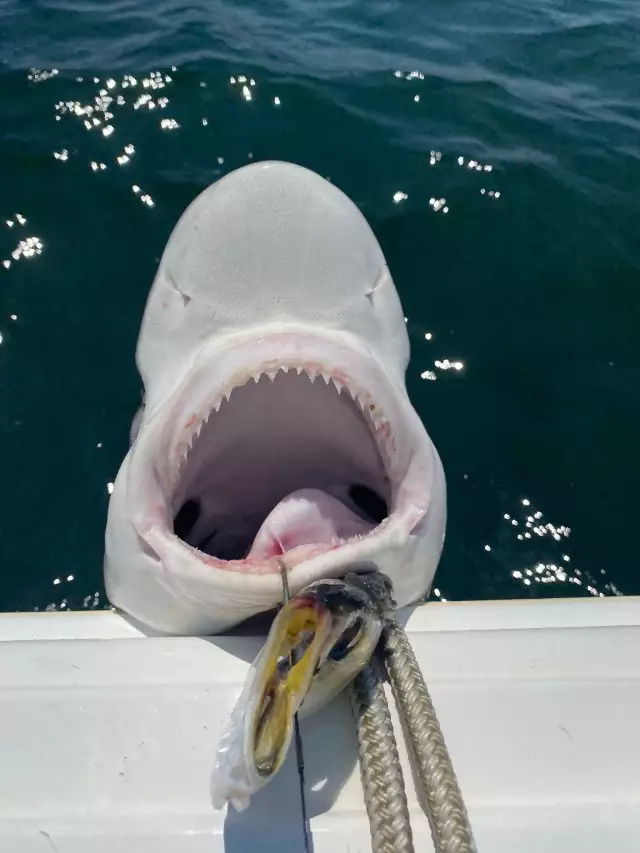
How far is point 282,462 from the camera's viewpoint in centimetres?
191

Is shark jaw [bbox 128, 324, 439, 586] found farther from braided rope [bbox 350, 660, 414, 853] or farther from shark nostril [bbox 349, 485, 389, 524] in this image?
braided rope [bbox 350, 660, 414, 853]

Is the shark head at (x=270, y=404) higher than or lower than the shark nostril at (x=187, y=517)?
higher

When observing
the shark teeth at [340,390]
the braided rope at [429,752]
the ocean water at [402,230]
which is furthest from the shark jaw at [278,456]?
the ocean water at [402,230]

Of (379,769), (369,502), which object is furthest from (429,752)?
(369,502)

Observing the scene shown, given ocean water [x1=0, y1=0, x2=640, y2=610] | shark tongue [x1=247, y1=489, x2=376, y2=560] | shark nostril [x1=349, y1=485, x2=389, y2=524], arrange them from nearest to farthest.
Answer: shark tongue [x1=247, y1=489, x2=376, y2=560], shark nostril [x1=349, y1=485, x2=389, y2=524], ocean water [x1=0, y1=0, x2=640, y2=610]

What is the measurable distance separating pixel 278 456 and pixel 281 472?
50 mm

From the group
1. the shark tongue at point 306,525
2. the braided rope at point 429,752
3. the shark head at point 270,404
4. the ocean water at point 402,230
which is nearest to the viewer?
the braided rope at point 429,752

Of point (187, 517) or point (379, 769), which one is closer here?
point (379, 769)

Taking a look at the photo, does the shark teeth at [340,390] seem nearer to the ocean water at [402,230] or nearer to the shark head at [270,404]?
the shark head at [270,404]

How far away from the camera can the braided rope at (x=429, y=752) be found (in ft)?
3.16

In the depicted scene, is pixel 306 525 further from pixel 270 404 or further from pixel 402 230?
pixel 402 230

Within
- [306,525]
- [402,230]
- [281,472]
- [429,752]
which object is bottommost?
[402,230]

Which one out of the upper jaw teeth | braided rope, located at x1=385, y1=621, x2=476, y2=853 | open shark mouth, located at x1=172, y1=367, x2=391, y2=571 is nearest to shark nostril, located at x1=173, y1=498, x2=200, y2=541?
open shark mouth, located at x1=172, y1=367, x2=391, y2=571

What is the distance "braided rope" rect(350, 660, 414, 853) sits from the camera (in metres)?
0.96
